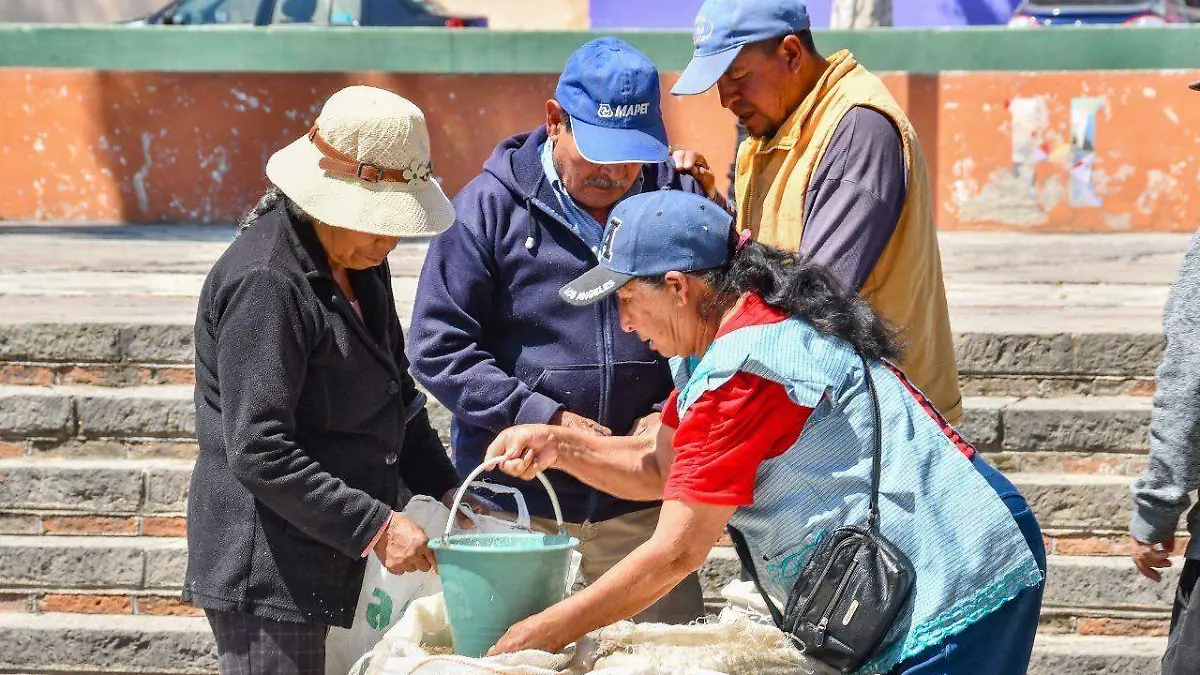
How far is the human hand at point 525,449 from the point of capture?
2.96 meters

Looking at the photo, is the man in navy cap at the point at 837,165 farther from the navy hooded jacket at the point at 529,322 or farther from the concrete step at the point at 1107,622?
the concrete step at the point at 1107,622

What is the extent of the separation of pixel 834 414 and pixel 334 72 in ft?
27.8

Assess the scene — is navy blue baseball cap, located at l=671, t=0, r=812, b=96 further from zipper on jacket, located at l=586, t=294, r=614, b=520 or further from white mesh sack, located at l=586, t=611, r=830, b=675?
white mesh sack, located at l=586, t=611, r=830, b=675

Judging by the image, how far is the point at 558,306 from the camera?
135 inches

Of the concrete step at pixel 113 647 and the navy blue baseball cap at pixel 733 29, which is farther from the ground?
the navy blue baseball cap at pixel 733 29

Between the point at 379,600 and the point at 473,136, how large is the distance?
7.41 m

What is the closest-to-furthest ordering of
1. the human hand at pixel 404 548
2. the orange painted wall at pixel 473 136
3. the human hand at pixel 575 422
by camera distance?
1. the human hand at pixel 404 548
2. the human hand at pixel 575 422
3. the orange painted wall at pixel 473 136

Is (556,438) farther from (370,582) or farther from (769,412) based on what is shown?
(769,412)

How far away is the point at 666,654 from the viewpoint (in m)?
2.61

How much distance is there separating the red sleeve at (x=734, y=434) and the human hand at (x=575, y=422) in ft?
2.73

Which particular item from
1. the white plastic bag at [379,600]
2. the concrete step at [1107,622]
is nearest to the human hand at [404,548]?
the white plastic bag at [379,600]

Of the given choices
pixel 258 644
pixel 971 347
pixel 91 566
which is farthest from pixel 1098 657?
pixel 91 566

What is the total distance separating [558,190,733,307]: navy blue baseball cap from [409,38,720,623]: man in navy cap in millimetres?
704

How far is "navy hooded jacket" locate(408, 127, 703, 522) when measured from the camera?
339cm
